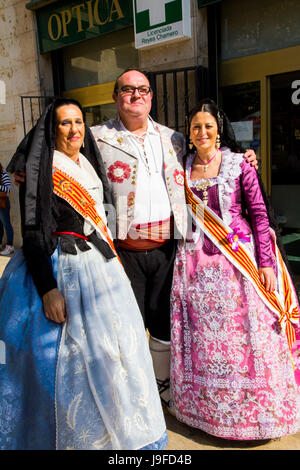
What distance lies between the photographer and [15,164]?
1885 mm

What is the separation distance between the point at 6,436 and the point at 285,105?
410cm

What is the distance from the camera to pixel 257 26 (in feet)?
14.0

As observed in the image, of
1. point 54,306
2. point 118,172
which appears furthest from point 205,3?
point 54,306

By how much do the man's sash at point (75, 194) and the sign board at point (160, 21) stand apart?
3.12 m

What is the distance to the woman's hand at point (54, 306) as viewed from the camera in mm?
1778

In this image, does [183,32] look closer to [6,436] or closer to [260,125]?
[260,125]

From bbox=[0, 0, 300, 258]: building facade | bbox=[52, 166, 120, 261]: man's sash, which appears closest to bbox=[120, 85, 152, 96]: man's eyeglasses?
bbox=[52, 166, 120, 261]: man's sash

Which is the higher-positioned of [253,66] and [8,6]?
[8,6]

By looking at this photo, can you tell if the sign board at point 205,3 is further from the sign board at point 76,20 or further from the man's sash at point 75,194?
the man's sash at point 75,194

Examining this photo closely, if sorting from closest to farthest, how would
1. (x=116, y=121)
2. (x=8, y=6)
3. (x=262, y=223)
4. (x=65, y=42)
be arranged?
(x=262, y=223)
(x=116, y=121)
(x=65, y=42)
(x=8, y=6)

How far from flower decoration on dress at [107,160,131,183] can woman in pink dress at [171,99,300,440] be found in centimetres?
38

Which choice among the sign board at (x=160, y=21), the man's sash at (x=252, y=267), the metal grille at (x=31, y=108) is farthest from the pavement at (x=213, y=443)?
the metal grille at (x=31, y=108)
